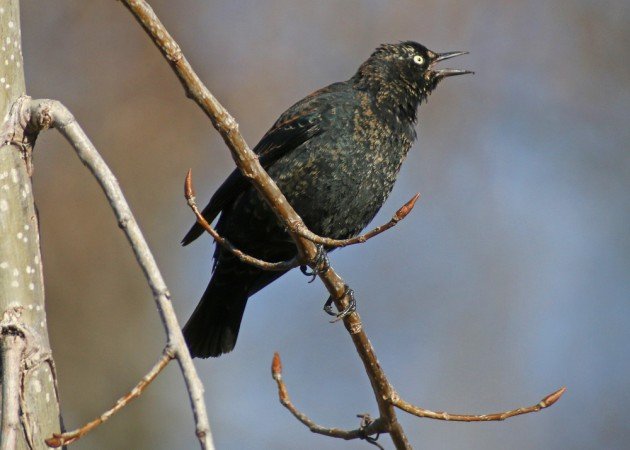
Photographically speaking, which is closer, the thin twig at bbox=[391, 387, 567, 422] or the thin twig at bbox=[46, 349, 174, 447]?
the thin twig at bbox=[46, 349, 174, 447]

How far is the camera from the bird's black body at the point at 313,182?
154 inches

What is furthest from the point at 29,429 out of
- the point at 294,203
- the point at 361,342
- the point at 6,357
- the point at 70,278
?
the point at 70,278

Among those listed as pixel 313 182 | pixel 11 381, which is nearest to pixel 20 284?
pixel 11 381

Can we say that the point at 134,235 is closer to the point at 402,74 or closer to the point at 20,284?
the point at 20,284

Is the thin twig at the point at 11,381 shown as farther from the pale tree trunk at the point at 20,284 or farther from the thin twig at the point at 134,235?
the thin twig at the point at 134,235

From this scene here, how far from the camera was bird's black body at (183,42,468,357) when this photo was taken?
3.92 meters

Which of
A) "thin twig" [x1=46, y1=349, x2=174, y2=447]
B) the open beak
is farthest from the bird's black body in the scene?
"thin twig" [x1=46, y1=349, x2=174, y2=447]

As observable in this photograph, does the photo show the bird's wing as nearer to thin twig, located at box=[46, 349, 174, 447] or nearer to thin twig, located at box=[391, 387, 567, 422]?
thin twig, located at box=[391, 387, 567, 422]

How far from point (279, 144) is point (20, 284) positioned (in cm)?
206

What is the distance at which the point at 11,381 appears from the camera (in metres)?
1.98

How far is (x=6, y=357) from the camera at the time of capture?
206 cm

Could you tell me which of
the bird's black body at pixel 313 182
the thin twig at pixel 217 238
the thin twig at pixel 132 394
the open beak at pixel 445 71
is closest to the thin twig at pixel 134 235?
the thin twig at pixel 132 394

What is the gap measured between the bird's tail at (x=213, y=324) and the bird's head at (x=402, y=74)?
107 cm

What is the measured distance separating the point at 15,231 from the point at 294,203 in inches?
72.4
